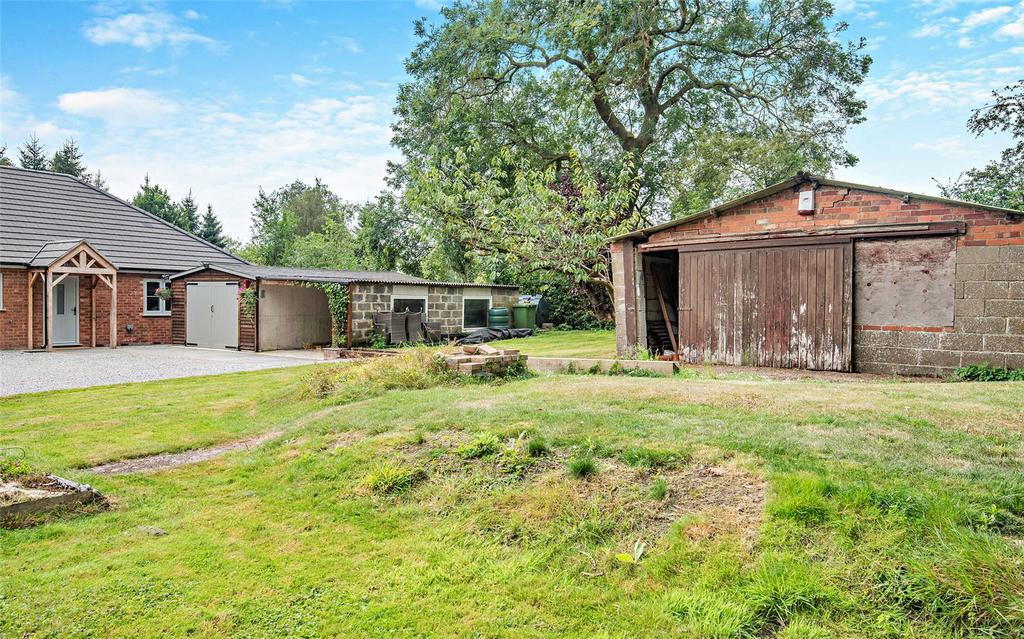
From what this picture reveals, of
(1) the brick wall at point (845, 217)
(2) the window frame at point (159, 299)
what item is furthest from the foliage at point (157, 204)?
(1) the brick wall at point (845, 217)

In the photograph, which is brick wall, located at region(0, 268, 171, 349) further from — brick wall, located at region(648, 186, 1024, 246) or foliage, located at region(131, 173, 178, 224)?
foliage, located at region(131, 173, 178, 224)

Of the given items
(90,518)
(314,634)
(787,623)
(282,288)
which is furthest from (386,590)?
(282,288)

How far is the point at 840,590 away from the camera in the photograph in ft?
9.56

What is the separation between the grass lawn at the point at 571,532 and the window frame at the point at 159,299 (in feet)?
56.4

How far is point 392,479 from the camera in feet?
15.6

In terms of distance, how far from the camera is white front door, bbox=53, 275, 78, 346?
19953 mm

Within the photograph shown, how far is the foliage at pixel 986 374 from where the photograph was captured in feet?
31.5

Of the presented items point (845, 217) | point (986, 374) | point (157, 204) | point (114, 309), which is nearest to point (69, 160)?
point (157, 204)

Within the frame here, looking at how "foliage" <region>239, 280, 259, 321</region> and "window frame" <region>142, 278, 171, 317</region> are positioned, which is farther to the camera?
"window frame" <region>142, 278, 171, 317</region>

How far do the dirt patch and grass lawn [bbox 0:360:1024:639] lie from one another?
270mm

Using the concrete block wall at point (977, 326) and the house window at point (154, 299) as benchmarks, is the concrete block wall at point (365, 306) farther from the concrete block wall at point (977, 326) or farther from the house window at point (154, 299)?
the concrete block wall at point (977, 326)

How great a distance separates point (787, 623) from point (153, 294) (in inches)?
913

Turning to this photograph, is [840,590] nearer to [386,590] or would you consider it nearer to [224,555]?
[386,590]

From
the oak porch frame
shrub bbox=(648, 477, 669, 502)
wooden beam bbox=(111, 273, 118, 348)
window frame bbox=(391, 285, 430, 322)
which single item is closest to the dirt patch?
shrub bbox=(648, 477, 669, 502)
